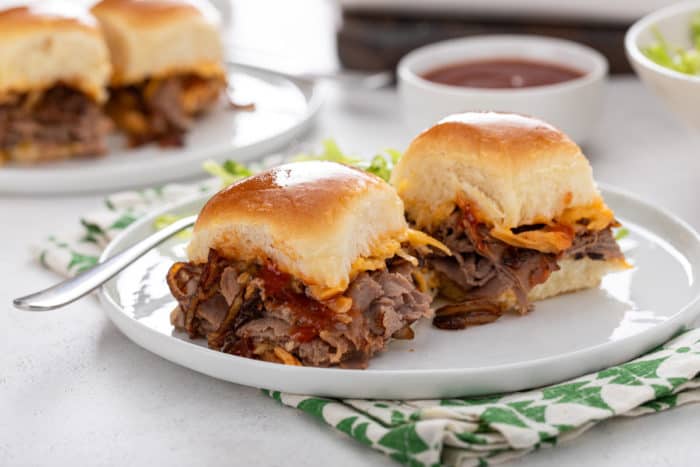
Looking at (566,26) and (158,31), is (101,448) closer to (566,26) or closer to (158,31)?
(158,31)

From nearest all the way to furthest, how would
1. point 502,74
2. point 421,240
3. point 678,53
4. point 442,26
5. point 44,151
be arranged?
point 421,240, point 678,53, point 44,151, point 502,74, point 442,26

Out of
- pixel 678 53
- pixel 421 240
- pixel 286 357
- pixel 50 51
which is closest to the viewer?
pixel 286 357

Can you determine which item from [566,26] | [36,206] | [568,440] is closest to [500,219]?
[568,440]

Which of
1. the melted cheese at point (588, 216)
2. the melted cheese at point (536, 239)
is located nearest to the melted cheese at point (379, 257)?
the melted cheese at point (536, 239)

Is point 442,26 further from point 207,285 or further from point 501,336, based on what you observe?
point 207,285

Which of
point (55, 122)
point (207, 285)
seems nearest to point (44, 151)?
point (55, 122)

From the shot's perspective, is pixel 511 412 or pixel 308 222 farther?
pixel 308 222
